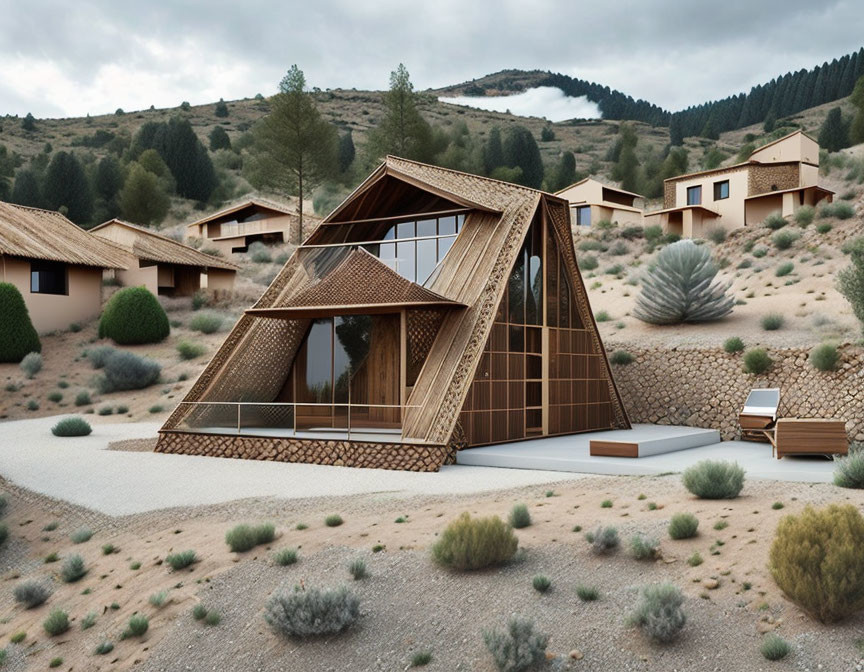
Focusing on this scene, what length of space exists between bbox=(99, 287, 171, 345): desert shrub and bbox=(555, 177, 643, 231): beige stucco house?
25.6m

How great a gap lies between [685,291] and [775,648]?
57.6 feet

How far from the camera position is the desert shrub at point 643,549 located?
23.8ft

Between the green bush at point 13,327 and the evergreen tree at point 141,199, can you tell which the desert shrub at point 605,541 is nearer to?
the green bush at point 13,327

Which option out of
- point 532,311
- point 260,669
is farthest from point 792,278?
point 260,669

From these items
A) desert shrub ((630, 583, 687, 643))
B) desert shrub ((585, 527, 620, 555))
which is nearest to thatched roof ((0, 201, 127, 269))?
desert shrub ((585, 527, 620, 555))

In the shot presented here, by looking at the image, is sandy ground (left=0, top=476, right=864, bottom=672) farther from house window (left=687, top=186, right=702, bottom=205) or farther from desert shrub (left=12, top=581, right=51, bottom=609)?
house window (left=687, top=186, right=702, bottom=205)

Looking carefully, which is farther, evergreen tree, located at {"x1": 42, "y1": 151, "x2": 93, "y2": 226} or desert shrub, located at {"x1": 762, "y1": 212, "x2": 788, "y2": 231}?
evergreen tree, located at {"x1": 42, "y1": 151, "x2": 93, "y2": 226}

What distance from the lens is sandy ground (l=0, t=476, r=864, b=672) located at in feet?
20.1

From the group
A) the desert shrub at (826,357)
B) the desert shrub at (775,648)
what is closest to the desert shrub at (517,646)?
the desert shrub at (775,648)

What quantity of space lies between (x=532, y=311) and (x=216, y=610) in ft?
33.9

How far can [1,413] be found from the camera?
880 inches

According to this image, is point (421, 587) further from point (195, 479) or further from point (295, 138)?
point (295, 138)

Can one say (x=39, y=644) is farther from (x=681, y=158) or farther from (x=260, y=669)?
(x=681, y=158)

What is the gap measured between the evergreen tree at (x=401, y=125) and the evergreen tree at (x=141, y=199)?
18.4 m
